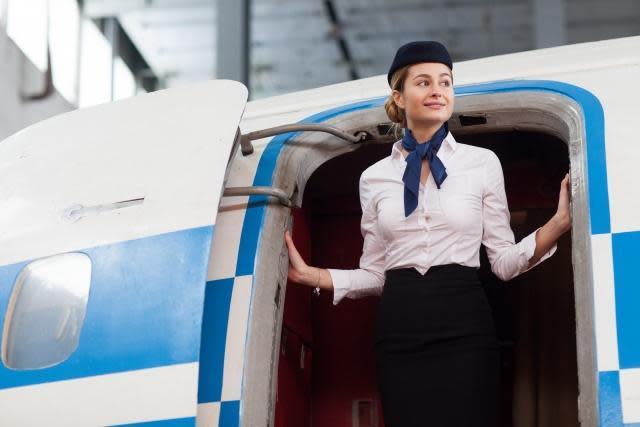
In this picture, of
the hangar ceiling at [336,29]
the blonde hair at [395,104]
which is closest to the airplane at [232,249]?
the blonde hair at [395,104]

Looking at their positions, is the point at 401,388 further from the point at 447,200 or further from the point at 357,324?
the point at 357,324

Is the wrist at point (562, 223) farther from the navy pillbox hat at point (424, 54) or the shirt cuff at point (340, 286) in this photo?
the shirt cuff at point (340, 286)

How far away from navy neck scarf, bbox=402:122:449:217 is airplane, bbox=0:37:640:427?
0.96 feet

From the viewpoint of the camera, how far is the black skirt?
2.35 meters

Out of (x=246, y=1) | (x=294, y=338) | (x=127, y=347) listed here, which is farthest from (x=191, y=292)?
(x=246, y=1)

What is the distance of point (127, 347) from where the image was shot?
241 cm

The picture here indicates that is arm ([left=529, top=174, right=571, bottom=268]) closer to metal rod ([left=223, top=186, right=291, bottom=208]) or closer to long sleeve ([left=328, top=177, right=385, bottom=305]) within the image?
long sleeve ([left=328, top=177, right=385, bottom=305])

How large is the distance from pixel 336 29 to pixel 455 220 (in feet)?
32.5

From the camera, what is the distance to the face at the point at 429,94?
8.30 ft

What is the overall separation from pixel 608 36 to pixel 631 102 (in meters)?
9.98

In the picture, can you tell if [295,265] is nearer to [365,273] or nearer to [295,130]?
[365,273]

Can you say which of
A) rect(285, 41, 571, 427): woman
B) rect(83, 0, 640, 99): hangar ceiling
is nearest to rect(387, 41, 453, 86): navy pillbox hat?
rect(285, 41, 571, 427): woman

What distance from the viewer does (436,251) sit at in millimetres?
2482

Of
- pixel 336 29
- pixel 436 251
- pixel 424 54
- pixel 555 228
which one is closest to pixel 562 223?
pixel 555 228
